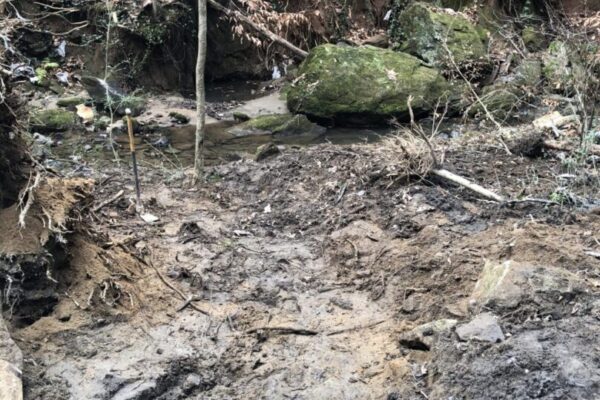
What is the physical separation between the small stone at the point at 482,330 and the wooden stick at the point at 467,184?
226cm

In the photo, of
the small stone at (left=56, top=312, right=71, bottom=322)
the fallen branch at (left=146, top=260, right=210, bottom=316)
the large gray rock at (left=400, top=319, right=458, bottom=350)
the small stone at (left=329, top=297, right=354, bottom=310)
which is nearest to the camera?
the large gray rock at (left=400, top=319, right=458, bottom=350)

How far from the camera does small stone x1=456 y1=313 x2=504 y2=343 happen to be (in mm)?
3207

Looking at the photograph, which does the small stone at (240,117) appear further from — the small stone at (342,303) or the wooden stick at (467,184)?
the small stone at (342,303)

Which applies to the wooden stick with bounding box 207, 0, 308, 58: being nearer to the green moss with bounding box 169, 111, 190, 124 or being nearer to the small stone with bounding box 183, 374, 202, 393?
the green moss with bounding box 169, 111, 190, 124

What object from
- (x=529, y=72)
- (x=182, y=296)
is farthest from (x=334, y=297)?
(x=529, y=72)

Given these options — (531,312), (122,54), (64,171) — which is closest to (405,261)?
(531,312)

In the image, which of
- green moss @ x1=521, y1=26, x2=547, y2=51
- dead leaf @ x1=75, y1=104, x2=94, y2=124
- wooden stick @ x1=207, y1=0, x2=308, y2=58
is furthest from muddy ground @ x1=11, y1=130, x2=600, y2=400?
green moss @ x1=521, y1=26, x2=547, y2=51

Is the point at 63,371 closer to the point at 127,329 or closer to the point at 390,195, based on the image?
the point at 127,329

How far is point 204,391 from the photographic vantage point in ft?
11.8

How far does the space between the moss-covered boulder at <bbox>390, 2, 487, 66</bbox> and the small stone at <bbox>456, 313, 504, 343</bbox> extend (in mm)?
9310

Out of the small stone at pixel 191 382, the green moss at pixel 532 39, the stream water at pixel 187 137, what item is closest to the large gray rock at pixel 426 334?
the small stone at pixel 191 382

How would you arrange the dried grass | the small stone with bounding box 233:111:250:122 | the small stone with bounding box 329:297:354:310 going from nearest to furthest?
the small stone with bounding box 329:297:354:310 → the dried grass → the small stone with bounding box 233:111:250:122

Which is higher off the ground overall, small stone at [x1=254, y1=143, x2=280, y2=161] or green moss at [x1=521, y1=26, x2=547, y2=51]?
green moss at [x1=521, y1=26, x2=547, y2=51]

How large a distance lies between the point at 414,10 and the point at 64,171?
27.7 ft
